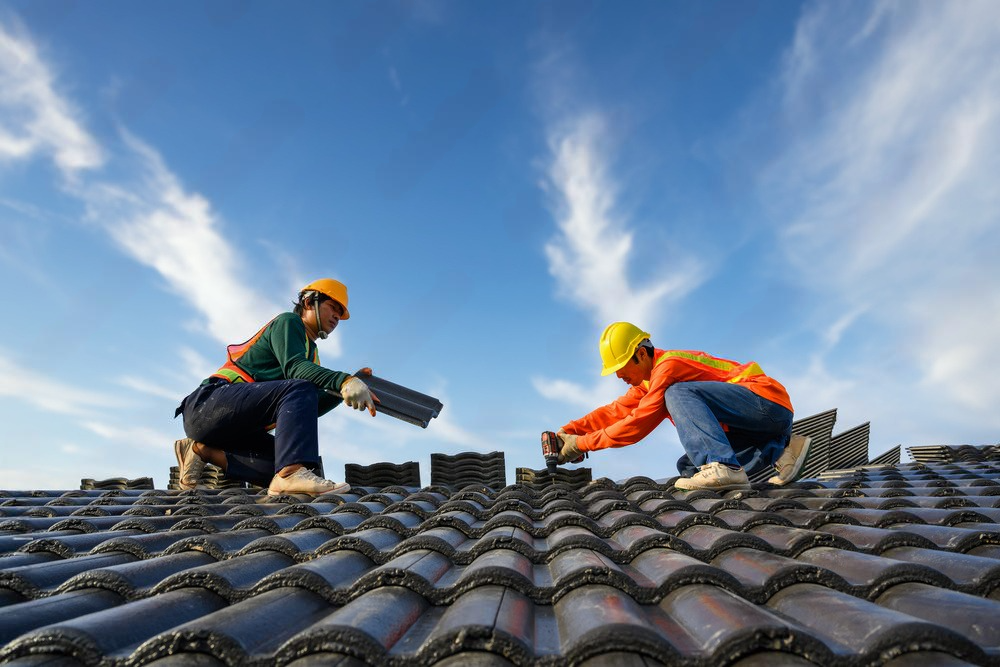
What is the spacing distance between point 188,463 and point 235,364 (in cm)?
110

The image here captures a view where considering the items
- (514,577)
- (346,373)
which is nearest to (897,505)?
(514,577)

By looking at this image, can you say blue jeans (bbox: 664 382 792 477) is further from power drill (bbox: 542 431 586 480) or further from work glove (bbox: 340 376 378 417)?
work glove (bbox: 340 376 378 417)

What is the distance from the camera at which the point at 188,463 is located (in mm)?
5809

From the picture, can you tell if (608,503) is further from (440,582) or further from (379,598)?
(379,598)

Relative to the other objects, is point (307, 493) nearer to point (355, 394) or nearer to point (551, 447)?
point (355, 394)

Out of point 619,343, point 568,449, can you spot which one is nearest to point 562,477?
point 568,449

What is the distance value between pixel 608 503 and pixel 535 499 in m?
1.09

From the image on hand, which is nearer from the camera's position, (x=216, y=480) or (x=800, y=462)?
(x=800, y=462)

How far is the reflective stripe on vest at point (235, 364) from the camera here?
217 inches

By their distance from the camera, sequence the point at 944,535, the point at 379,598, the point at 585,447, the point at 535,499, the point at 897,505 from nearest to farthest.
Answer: the point at 379,598 < the point at 944,535 < the point at 897,505 < the point at 535,499 < the point at 585,447

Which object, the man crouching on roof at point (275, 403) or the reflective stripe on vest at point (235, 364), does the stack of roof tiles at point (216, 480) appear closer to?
the man crouching on roof at point (275, 403)

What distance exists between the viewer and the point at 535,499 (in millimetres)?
4793

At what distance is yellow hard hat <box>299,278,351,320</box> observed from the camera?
19.5ft

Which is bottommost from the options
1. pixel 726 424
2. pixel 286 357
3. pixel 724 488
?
pixel 724 488
